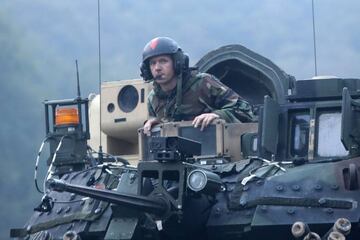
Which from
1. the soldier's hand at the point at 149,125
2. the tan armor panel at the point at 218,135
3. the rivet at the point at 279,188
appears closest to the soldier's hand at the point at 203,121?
the tan armor panel at the point at 218,135

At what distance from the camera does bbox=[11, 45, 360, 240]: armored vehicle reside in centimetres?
788

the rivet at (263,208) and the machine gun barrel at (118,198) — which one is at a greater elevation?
the machine gun barrel at (118,198)

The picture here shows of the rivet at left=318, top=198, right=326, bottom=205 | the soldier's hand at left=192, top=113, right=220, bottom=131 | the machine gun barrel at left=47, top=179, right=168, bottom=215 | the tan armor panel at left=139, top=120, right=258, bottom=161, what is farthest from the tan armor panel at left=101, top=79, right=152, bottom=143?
the rivet at left=318, top=198, right=326, bottom=205

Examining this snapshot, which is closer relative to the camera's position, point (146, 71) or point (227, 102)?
point (227, 102)

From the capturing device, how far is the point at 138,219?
833 centimetres

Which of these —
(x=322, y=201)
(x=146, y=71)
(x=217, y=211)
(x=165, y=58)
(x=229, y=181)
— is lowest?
(x=217, y=211)

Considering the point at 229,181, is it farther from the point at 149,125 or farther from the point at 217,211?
the point at 149,125

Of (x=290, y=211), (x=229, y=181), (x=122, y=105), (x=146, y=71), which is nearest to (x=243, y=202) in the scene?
(x=229, y=181)

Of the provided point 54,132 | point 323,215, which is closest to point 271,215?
point 323,215

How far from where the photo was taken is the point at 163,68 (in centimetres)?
1027

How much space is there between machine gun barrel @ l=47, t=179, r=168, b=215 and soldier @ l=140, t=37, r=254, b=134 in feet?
7.69

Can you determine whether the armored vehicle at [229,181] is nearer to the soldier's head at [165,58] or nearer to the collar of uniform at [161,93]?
the collar of uniform at [161,93]

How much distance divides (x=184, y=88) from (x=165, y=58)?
331 mm

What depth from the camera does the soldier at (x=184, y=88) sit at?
33.7 feet
